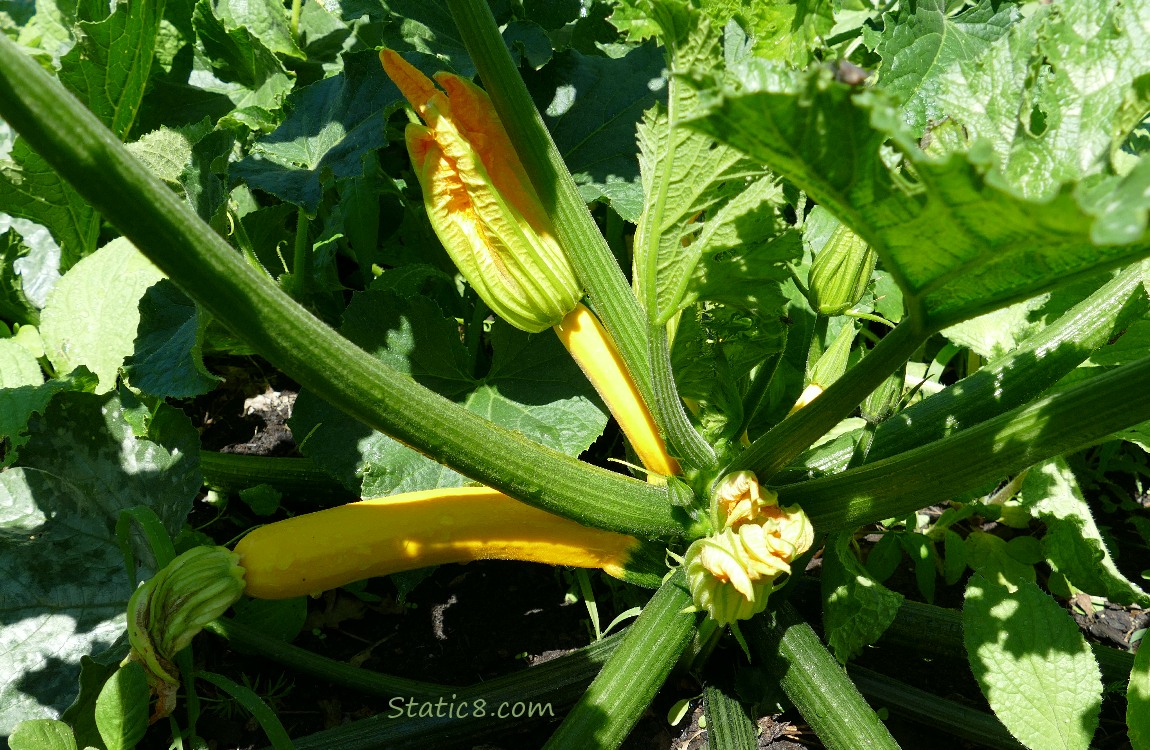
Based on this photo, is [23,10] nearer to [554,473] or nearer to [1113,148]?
[554,473]

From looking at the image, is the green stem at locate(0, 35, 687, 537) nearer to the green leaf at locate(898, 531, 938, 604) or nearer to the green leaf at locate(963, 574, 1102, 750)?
the green leaf at locate(963, 574, 1102, 750)

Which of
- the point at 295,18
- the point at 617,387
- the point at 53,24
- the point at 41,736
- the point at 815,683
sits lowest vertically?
the point at 41,736

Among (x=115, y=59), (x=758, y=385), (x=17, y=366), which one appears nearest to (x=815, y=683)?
(x=758, y=385)

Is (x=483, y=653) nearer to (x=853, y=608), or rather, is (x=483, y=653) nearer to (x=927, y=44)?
(x=853, y=608)

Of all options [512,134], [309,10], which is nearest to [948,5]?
[512,134]

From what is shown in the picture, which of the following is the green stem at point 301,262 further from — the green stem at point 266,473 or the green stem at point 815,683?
the green stem at point 815,683

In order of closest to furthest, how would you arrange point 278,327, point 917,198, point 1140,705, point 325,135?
point 917,198, point 278,327, point 1140,705, point 325,135

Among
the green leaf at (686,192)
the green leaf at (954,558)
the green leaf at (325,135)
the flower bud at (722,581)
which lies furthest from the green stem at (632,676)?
the green leaf at (325,135)
